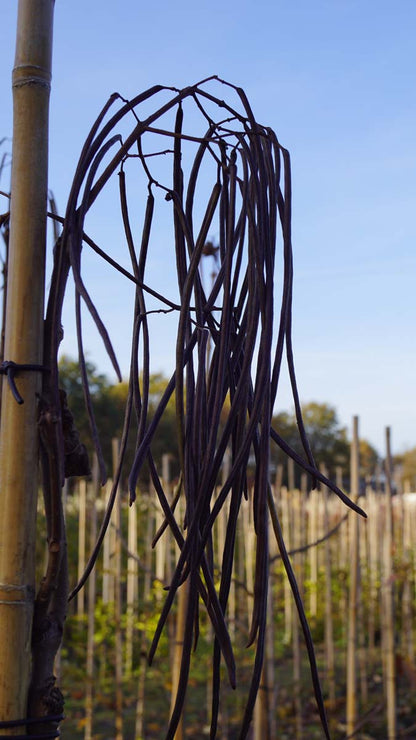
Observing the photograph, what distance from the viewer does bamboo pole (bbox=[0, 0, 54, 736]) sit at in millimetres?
560

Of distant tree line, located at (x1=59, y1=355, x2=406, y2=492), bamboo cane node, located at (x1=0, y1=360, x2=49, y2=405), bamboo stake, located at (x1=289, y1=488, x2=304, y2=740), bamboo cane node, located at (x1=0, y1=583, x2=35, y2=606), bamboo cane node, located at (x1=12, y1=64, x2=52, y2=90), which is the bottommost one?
bamboo stake, located at (x1=289, y1=488, x2=304, y2=740)

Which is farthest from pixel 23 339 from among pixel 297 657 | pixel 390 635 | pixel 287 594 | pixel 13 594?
pixel 287 594

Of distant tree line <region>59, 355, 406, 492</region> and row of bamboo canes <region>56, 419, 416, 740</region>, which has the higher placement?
distant tree line <region>59, 355, 406, 492</region>

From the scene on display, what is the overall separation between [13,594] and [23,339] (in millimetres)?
180

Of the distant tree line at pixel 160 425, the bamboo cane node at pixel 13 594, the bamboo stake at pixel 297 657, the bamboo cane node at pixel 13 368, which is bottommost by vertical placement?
the bamboo stake at pixel 297 657

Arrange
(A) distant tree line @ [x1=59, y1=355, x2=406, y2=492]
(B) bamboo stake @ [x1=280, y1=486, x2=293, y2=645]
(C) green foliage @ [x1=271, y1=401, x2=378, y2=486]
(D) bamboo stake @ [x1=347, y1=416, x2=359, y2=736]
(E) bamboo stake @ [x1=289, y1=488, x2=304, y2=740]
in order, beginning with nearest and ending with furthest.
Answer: (D) bamboo stake @ [x1=347, y1=416, x2=359, y2=736]
(E) bamboo stake @ [x1=289, y1=488, x2=304, y2=740]
(B) bamboo stake @ [x1=280, y1=486, x2=293, y2=645]
(A) distant tree line @ [x1=59, y1=355, x2=406, y2=492]
(C) green foliage @ [x1=271, y1=401, x2=378, y2=486]

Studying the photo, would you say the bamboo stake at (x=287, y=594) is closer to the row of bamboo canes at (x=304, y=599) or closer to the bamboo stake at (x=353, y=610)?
the row of bamboo canes at (x=304, y=599)

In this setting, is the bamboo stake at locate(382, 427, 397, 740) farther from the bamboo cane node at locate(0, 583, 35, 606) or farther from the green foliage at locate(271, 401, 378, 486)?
the green foliage at locate(271, 401, 378, 486)

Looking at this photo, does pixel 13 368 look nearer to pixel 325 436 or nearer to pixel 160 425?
pixel 160 425

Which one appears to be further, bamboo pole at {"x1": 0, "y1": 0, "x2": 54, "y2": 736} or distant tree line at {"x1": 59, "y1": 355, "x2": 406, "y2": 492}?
distant tree line at {"x1": 59, "y1": 355, "x2": 406, "y2": 492}

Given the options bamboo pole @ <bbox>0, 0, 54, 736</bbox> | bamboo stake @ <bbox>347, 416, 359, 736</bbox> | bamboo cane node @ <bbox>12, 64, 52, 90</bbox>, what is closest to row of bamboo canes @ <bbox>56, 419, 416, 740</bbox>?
bamboo stake @ <bbox>347, 416, 359, 736</bbox>

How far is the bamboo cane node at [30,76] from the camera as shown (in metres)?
0.63

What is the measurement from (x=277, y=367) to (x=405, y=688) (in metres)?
5.41

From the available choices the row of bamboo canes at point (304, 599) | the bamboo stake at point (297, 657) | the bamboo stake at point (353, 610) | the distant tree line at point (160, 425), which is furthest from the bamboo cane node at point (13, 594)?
the distant tree line at point (160, 425)
